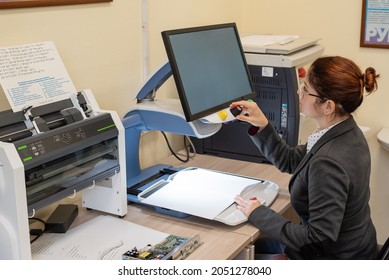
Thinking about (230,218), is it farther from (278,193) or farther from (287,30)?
(287,30)

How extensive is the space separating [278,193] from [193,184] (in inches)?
12.6

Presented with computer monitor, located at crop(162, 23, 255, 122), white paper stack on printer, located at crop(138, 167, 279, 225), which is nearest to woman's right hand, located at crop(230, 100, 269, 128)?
computer monitor, located at crop(162, 23, 255, 122)

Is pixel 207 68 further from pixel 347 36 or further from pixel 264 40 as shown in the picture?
pixel 347 36

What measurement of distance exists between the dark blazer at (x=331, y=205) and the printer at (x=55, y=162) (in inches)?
20.0

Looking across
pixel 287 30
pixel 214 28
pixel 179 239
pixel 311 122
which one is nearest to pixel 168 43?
pixel 214 28

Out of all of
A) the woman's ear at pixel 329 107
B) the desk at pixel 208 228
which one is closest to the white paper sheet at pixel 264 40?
the desk at pixel 208 228

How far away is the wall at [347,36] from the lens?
2.86 metres

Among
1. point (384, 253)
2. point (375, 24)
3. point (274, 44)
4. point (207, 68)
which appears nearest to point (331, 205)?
point (384, 253)

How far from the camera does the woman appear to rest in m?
1.68

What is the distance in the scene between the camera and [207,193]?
2014mm

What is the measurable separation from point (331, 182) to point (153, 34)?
1.11 metres

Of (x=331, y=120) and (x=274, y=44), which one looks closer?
(x=331, y=120)

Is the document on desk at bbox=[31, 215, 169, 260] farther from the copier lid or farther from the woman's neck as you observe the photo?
the copier lid

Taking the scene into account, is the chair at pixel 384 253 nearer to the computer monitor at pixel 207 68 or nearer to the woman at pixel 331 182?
the woman at pixel 331 182
